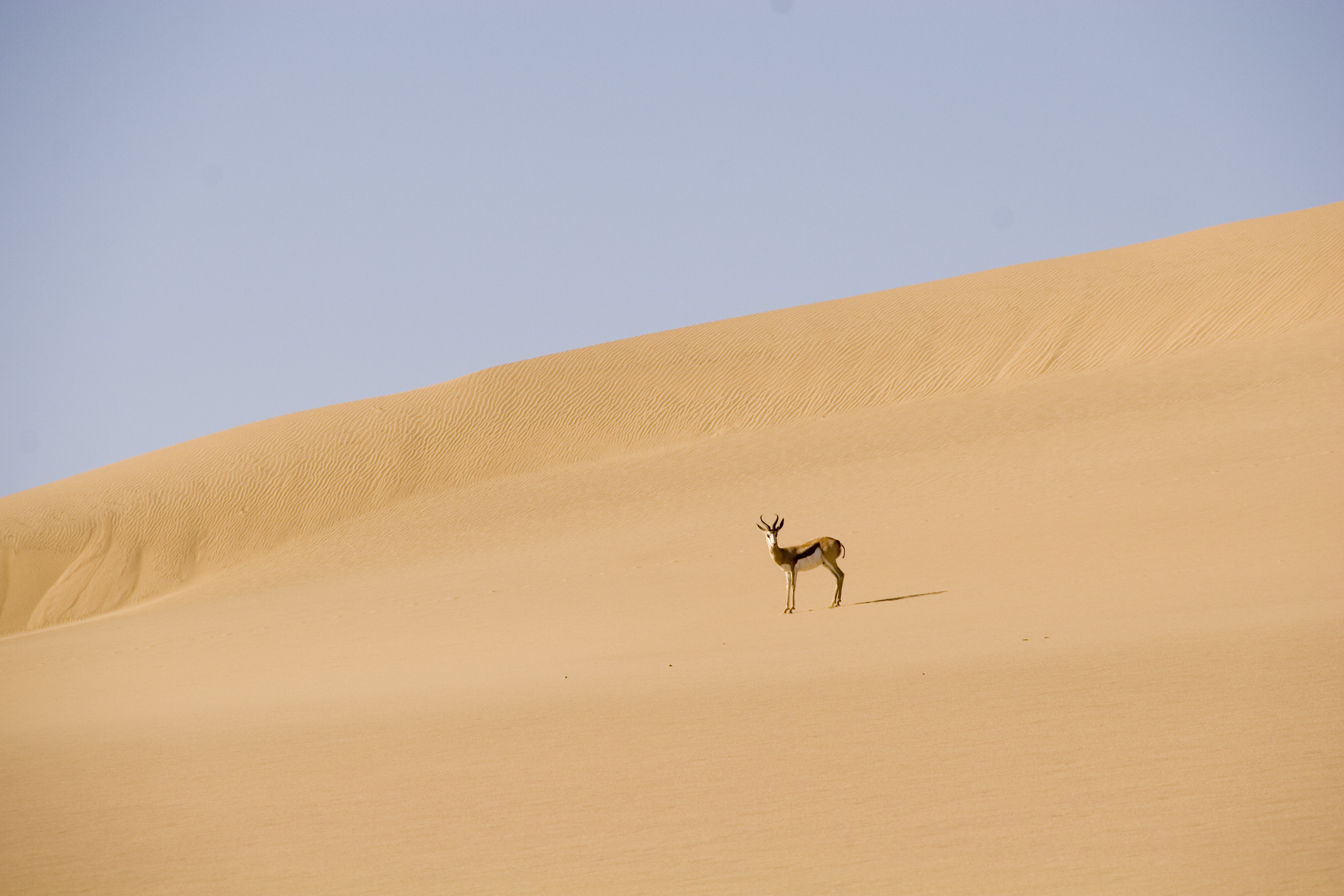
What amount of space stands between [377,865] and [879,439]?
2233 cm

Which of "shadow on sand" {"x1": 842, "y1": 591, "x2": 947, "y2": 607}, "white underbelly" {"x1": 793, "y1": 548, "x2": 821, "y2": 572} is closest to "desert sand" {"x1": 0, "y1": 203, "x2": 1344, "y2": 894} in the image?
"shadow on sand" {"x1": 842, "y1": 591, "x2": 947, "y2": 607}

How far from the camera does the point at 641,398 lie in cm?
3581

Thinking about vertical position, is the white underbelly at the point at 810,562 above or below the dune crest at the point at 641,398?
below

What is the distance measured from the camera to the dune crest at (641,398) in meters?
30.6

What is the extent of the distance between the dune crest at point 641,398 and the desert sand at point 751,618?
A: 0.17 meters

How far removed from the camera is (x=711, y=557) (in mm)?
20375

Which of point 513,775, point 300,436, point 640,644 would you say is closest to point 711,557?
point 640,644

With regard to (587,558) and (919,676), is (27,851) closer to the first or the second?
(919,676)

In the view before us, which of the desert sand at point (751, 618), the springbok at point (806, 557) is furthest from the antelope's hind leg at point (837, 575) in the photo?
the desert sand at point (751, 618)

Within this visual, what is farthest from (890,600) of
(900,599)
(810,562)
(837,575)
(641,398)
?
(641,398)

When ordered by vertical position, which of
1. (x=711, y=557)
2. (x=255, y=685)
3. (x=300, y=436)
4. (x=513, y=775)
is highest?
(x=300, y=436)

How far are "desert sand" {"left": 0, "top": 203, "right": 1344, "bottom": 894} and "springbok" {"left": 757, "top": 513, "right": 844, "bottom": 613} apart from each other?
69cm

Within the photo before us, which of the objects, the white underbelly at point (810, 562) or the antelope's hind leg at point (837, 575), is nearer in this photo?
the white underbelly at point (810, 562)

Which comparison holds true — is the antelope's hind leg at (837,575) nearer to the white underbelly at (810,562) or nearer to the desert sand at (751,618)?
the white underbelly at (810,562)
